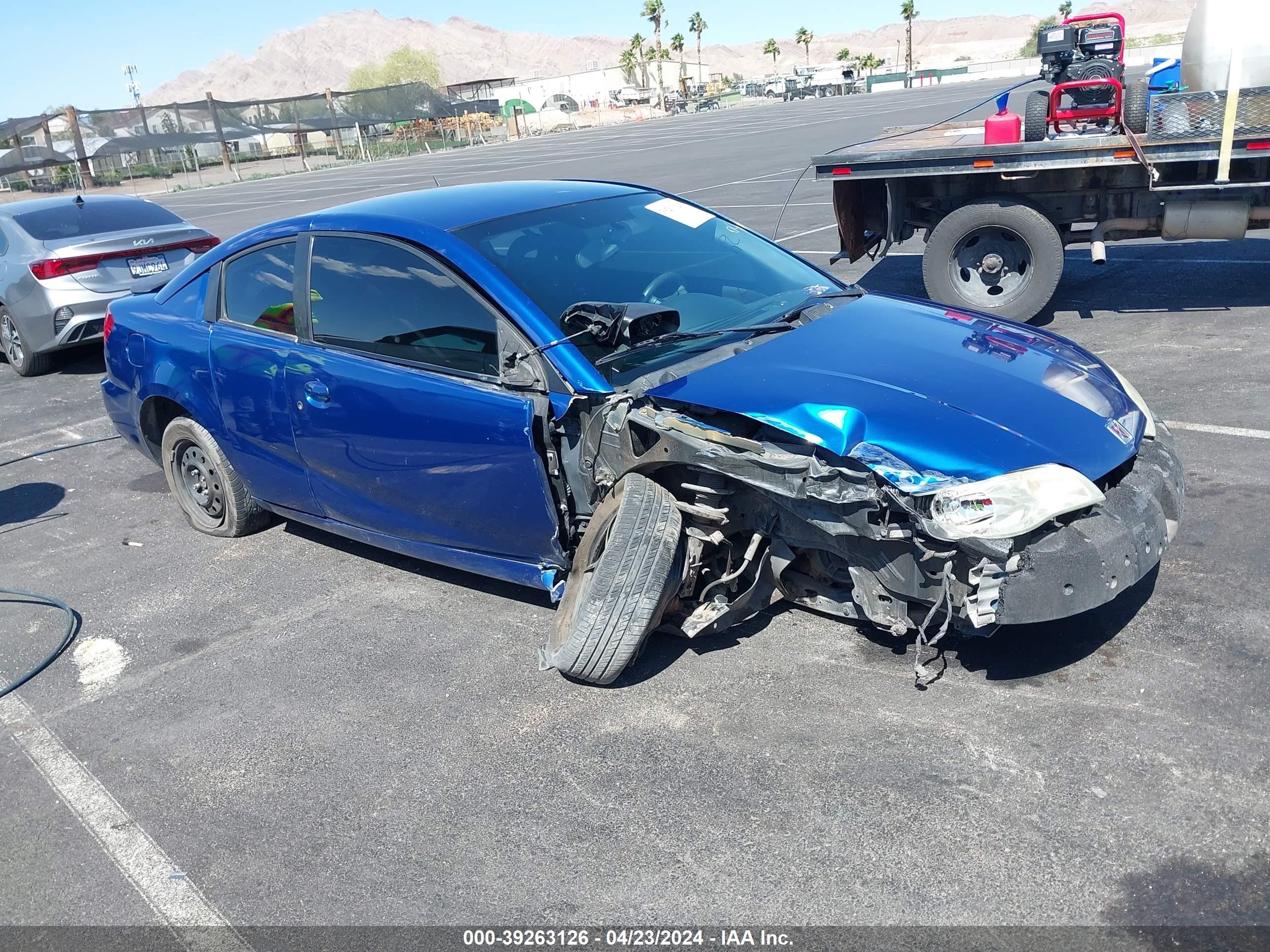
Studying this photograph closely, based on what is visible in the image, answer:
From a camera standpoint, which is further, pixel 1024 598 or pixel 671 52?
pixel 671 52

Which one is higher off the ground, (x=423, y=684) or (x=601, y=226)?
(x=601, y=226)

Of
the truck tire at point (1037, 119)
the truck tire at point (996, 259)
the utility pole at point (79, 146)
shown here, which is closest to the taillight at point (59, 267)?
the truck tire at point (996, 259)

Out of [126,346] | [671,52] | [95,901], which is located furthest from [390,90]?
[671,52]

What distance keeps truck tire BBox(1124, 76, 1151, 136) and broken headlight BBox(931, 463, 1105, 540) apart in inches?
200

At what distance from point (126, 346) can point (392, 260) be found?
7.34 feet

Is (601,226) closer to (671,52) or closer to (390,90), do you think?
(390,90)

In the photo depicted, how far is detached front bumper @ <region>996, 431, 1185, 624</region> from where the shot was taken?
313 centimetres

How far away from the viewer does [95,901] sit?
9.80 ft

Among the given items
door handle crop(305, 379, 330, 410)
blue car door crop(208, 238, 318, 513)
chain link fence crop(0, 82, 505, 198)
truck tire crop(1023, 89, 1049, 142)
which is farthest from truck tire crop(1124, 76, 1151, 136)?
chain link fence crop(0, 82, 505, 198)

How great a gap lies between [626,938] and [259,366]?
10.3 ft

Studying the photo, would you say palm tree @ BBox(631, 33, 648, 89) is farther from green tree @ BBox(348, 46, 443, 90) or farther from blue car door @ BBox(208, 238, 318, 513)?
blue car door @ BBox(208, 238, 318, 513)

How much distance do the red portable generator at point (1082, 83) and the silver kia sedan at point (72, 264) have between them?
23.4ft

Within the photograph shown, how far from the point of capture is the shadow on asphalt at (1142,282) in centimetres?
812

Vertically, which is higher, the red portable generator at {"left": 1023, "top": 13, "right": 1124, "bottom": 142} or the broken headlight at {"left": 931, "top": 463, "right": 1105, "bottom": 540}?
the red portable generator at {"left": 1023, "top": 13, "right": 1124, "bottom": 142}
